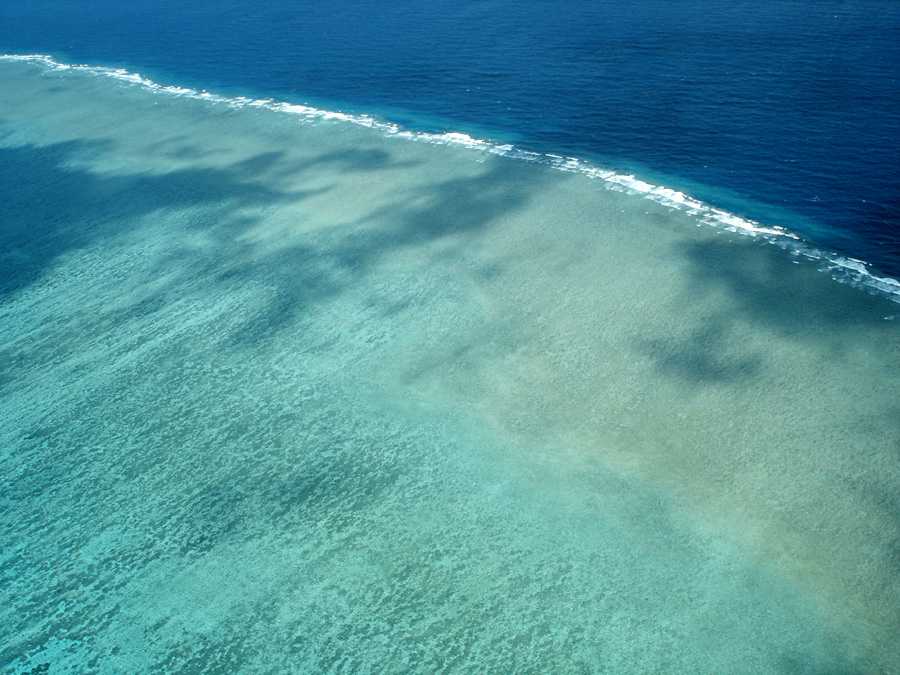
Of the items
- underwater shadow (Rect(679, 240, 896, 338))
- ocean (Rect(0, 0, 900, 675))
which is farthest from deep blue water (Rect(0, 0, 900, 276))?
underwater shadow (Rect(679, 240, 896, 338))

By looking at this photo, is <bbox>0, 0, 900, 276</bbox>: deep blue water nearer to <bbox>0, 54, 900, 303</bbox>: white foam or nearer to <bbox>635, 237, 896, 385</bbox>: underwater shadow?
<bbox>0, 54, 900, 303</bbox>: white foam

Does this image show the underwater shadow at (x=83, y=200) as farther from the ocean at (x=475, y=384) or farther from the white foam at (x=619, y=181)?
the white foam at (x=619, y=181)

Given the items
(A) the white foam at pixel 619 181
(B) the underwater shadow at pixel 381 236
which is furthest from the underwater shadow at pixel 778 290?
(B) the underwater shadow at pixel 381 236

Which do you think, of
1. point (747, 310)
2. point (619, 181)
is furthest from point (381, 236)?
point (747, 310)

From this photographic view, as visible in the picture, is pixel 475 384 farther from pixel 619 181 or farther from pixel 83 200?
pixel 83 200

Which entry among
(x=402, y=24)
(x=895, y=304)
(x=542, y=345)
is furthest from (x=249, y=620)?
(x=402, y=24)
